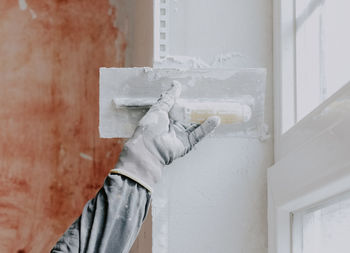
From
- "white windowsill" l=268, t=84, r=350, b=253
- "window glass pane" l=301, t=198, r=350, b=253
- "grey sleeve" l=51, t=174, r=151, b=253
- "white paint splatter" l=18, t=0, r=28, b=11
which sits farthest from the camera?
"white paint splatter" l=18, t=0, r=28, b=11

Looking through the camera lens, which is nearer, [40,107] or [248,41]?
[248,41]

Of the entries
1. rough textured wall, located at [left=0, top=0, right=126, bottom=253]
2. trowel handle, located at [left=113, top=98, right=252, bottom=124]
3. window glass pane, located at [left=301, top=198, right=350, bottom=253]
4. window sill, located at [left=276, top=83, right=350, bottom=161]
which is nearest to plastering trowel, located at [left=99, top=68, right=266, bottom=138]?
trowel handle, located at [left=113, top=98, right=252, bottom=124]

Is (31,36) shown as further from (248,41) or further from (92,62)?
(248,41)

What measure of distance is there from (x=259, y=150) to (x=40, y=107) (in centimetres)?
123

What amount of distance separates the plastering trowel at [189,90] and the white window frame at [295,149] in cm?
8

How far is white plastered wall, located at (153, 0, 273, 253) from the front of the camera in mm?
1735

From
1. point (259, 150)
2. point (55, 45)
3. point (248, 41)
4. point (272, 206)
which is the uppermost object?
point (55, 45)

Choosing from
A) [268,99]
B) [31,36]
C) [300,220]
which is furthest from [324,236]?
[31,36]

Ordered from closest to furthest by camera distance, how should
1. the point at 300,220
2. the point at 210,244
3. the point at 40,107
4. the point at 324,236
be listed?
the point at 324,236 < the point at 300,220 < the point at 210,244 < the point at 40,107

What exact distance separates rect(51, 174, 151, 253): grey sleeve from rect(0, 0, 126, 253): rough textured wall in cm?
102

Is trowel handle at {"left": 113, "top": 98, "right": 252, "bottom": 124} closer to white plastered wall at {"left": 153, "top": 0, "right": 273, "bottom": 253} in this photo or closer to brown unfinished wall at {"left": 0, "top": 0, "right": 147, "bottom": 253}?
white plastered wall at {"left": 153, "top": 0, "right": 273, "bottom": 253}

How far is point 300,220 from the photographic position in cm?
161

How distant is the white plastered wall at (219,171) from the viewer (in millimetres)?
1735

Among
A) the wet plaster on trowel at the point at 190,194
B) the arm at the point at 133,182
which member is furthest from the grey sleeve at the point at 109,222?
the wet plaster on trowel at the point at 190,194
